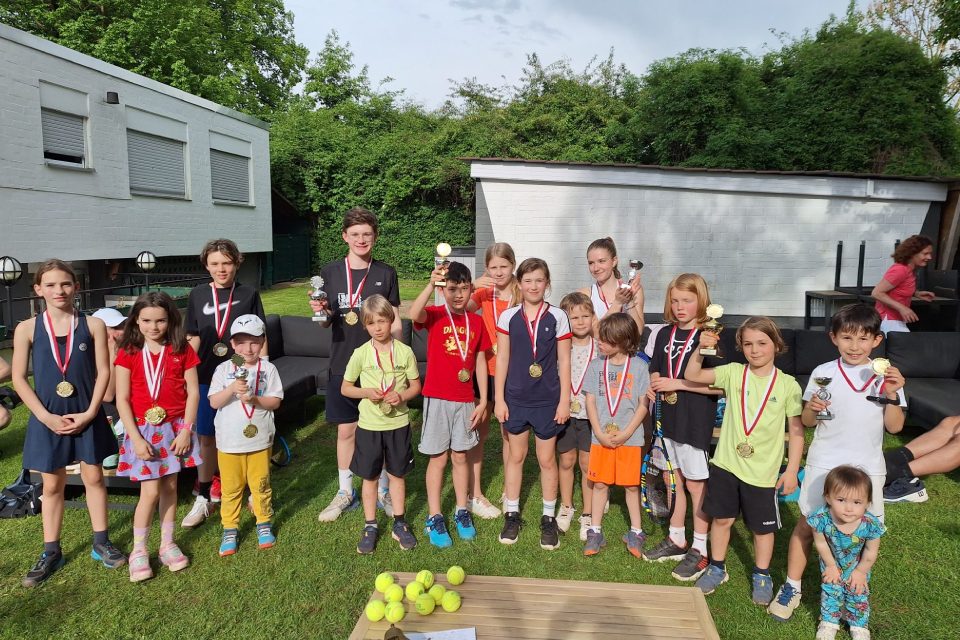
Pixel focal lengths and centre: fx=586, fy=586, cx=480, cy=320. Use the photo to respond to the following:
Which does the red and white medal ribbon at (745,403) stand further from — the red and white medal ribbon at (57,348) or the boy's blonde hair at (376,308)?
the red and white medal ribbon at (57,348)

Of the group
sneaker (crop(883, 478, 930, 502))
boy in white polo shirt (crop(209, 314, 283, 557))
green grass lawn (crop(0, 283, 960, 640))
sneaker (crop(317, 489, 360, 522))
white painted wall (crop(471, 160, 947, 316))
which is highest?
white painted wall (crop(471, 160, 947, 316))

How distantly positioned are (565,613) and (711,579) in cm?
111

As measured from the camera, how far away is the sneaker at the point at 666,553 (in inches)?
154

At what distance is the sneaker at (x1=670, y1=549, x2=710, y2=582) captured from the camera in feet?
12.0

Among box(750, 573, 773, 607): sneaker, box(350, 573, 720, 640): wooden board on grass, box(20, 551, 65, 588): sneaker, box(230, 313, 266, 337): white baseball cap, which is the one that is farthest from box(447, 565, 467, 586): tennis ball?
box(20, 551, 65, 588): sneaker

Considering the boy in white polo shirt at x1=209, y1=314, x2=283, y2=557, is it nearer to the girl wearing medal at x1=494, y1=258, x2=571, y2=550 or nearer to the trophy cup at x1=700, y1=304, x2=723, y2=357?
the girl wearing medal at x1=494, y1=258, x2=571, y2=550

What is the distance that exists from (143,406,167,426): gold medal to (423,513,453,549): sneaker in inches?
75.0

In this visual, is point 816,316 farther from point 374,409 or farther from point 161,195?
point 161,195

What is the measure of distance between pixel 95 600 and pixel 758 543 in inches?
154

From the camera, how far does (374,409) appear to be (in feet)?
13.0

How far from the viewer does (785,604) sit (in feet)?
10.9

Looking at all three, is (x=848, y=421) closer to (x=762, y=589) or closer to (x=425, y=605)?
(x=762, y=589)

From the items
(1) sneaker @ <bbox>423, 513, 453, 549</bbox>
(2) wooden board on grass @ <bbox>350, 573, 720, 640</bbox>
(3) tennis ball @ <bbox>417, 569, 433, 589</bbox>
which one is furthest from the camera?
(1) sneaker @ <bbox>423, 513, 453, 549</bbox>

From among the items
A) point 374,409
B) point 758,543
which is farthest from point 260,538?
point 758,543
